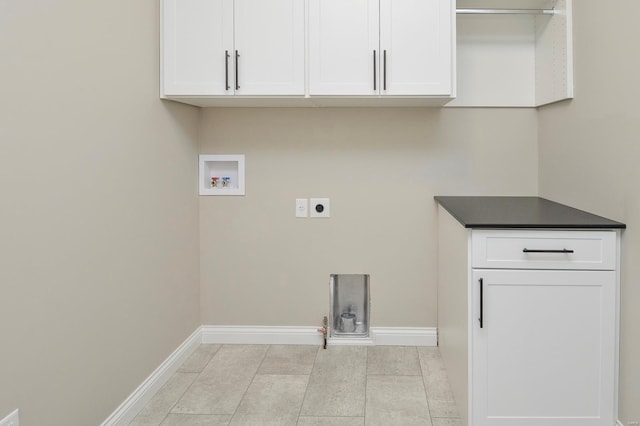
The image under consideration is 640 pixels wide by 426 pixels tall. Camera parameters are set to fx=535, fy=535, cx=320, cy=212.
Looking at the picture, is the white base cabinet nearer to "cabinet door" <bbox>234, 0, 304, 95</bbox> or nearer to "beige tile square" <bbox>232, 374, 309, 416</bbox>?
"beige tile square" <bbox>232, 374, 309, 416</bbox>

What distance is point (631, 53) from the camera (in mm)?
1910

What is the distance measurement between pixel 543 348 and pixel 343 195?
1.46 meters

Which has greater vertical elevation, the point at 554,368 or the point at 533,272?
the point at 533,272

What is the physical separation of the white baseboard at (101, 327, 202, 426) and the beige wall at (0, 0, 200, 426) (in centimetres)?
4

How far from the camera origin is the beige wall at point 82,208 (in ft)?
5.11

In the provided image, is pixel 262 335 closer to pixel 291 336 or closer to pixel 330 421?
pixel 291 336

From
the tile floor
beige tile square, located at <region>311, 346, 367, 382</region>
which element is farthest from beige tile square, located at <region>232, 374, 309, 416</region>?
beige tile square, located at <region>311, 346, 367, 382</region>

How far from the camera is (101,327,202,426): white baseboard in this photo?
2.17m

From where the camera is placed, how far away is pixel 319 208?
3.14 metres

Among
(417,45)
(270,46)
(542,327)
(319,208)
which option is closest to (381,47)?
(417,45)

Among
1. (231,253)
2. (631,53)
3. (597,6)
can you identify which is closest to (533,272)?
(631,53)

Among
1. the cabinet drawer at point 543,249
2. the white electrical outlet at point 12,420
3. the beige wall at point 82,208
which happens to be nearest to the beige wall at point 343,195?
the beige wall at point 82,208

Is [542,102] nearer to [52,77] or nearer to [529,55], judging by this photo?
[529,55]

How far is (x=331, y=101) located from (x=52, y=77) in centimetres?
144
